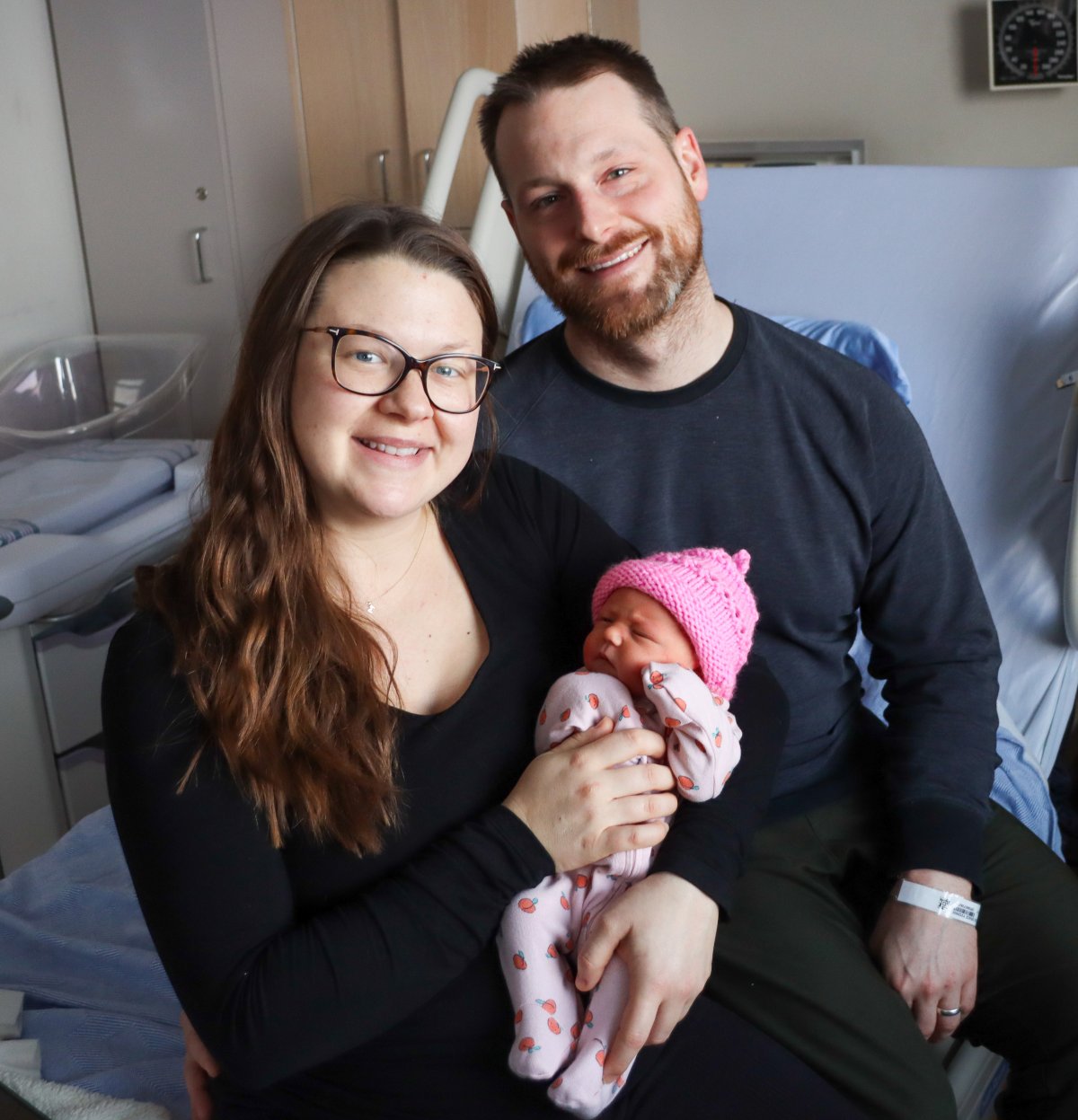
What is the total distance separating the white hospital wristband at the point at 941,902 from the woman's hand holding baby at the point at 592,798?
387 mm

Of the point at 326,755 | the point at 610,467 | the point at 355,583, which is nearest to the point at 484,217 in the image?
the point at 610,467

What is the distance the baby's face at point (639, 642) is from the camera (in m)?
1.16

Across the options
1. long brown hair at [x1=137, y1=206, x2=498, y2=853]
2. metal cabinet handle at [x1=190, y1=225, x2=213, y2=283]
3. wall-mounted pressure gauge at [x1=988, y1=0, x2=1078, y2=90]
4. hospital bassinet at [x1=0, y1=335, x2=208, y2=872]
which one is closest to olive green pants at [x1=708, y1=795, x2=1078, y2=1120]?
long brown hair at [x1=137, y1=206, x2=498, y2=853]

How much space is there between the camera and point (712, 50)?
3.14 meters

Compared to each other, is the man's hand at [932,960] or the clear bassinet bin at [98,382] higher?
the clear bassinet bin at [98,382]

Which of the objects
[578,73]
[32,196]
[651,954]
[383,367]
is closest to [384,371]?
[383,367]

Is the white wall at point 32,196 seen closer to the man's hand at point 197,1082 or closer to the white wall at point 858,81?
the white wall at point 858,81

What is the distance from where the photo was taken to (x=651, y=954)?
3.45 ft

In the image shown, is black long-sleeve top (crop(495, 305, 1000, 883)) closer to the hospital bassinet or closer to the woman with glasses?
the woman with glasses

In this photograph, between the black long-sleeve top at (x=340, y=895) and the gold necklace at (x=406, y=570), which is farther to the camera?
the gold necklace at (x=406, y=570)

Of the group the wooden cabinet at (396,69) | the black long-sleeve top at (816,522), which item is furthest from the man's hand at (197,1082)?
the wooden cabinet at (396,69)

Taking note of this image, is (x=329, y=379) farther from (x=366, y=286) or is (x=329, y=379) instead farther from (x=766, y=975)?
(x=766, y=975)

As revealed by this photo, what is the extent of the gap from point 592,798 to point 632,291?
0.71 metres

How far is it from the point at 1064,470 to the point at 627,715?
3.31 ft
